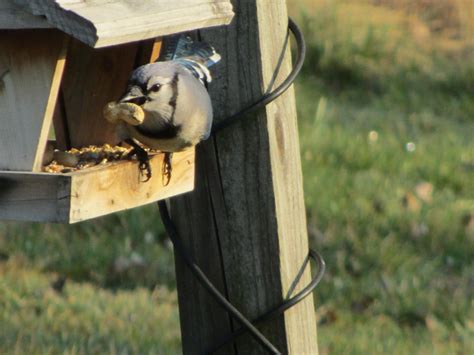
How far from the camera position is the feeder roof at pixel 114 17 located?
223 cm

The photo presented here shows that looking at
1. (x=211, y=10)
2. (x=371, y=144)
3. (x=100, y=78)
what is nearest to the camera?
(x=211, y=10)

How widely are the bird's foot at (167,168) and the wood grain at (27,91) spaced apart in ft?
1.06

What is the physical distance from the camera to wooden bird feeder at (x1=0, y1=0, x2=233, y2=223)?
228cm

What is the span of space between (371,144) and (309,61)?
193 centimetres

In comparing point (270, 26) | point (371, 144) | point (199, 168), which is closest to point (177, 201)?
point (199, 168)

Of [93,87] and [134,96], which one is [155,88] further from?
[93,87]

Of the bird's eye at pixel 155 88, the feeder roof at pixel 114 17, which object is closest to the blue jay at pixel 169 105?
the bird's eye at pixel 155 88

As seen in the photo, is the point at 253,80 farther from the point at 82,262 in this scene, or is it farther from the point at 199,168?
the point at 82,262

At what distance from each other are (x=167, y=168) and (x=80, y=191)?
1.16 ft

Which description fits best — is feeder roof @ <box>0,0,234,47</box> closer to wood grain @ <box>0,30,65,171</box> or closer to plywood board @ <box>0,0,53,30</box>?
plywood board @ <box>0,0,53,30</box>

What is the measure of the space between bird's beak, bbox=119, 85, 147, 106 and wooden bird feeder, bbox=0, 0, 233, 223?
12cm

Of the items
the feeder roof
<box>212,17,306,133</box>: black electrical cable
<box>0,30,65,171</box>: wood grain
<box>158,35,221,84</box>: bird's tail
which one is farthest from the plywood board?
<box>212,17,306,133</box>: black electrical cable

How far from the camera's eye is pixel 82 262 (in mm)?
5121

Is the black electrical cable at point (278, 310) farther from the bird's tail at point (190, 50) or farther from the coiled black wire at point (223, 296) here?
the bird's tail at point (190, 50)
